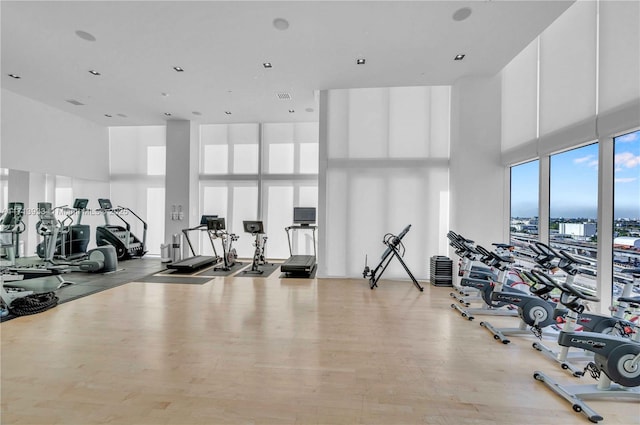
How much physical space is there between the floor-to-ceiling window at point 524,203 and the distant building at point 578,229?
1.68 ft

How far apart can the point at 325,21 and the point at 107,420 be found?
507cm

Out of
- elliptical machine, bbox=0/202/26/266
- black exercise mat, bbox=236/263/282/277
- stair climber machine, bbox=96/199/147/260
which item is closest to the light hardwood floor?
black exercise mat, bbox=236/263/282/277

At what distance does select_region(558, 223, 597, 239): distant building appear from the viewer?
340cm

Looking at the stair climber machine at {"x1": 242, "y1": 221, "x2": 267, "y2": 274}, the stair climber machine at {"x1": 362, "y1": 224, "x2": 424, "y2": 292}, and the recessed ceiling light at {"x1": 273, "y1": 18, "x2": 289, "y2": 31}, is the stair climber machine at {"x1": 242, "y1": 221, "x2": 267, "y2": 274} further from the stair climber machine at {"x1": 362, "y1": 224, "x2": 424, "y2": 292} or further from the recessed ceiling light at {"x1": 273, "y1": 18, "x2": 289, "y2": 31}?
the recessed ceiling light at {"x1": 273, "y1": 18, "x2": 289, "y2": 31}

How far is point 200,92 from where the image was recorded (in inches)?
252

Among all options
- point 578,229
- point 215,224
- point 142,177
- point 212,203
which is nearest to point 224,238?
point 215,224

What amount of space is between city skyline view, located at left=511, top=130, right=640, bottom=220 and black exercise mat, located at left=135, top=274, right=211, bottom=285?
660 cm

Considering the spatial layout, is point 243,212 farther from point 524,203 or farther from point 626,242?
point 626,242

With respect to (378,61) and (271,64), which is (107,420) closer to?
(271,64)

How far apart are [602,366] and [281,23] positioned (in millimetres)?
5346

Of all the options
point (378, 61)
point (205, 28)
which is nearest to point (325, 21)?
point (378, 61)

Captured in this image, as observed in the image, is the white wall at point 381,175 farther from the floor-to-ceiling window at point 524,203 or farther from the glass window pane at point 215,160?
the glass window pane at point 215,160

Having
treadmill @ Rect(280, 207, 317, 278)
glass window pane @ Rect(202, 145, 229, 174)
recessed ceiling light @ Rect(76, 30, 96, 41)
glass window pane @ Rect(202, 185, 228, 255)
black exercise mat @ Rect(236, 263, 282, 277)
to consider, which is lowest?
black exercise mat @ Rect(236, 263, 282, 277)

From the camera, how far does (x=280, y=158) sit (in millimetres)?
8570
